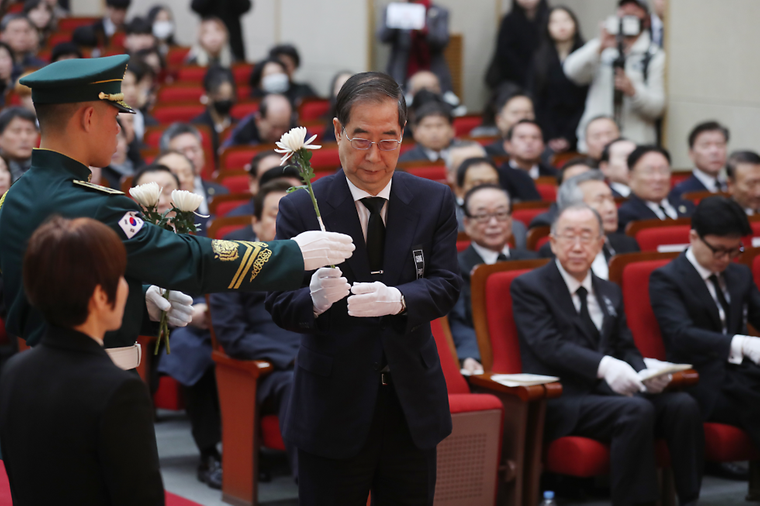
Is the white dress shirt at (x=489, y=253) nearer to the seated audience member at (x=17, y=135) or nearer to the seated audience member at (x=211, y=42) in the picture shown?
the seated audience member at (x=17, y=135)

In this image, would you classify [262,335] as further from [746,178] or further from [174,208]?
[746,178]

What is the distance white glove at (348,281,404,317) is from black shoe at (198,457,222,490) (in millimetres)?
2004

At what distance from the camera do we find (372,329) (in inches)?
71.7

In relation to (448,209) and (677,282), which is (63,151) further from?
(677,282)

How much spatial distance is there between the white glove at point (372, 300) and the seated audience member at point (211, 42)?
25.0 feet

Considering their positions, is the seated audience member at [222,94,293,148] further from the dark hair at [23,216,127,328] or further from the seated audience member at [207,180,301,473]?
the dark hair at [23,216,127,328]

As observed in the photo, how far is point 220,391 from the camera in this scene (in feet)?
11.0

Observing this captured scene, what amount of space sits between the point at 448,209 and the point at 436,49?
655 centimetres

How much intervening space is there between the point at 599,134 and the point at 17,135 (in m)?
3.80

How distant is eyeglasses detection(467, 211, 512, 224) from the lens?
12.8 feet

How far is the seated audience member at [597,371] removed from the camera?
9.78 feet

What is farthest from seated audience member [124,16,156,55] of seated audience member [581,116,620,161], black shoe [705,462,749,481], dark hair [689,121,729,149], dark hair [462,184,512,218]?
black shoe [705,462,749,481]

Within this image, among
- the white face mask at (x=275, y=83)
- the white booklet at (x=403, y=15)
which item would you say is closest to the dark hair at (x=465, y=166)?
the white booklet at (x=403, y=15)

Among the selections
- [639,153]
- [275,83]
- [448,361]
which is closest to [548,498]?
[448,361]
